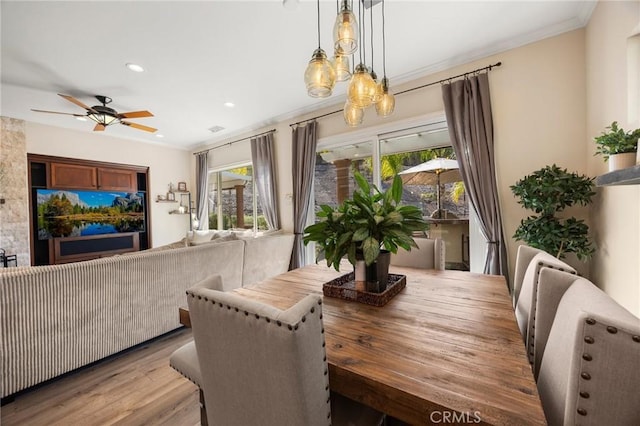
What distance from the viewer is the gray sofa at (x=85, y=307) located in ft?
5.29

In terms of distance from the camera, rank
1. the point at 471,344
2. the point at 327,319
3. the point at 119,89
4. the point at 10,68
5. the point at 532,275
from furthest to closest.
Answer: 1. the point at 119,89
2. the point at 10,68
3. the point at 532,275
4. the point at 327,319
5. the point at 471,344

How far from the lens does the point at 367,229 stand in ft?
4.07

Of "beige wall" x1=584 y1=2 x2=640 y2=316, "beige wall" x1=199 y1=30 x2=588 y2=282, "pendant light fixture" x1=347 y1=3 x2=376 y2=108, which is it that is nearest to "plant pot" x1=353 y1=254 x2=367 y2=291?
"pendant light fixture" x1=347 y1=3 x2=376 y2=108

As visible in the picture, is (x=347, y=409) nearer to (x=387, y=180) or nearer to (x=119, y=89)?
(x=387, y=180)

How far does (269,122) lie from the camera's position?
181 inches

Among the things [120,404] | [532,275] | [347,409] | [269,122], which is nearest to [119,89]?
[269,122]

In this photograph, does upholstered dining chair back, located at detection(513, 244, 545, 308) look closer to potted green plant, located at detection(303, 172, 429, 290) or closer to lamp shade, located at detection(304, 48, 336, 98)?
potted green plant, located at detection(303, 172, 429, 290)

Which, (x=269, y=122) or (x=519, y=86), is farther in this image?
(x=269, y=122)

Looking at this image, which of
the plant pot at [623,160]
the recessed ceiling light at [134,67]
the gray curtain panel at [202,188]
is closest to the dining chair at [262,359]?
the plant pot at [623,160]

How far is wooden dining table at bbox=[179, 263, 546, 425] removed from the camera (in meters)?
0.60

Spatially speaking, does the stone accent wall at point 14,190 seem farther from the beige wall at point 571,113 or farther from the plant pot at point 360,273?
the plant pot at point 360,273

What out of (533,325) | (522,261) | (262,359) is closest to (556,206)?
(522,261)

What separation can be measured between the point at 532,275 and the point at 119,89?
14.8ft
